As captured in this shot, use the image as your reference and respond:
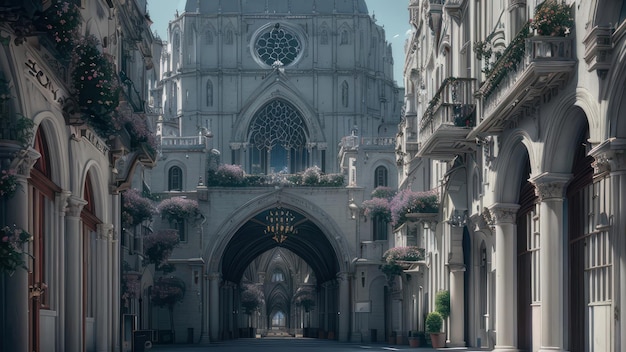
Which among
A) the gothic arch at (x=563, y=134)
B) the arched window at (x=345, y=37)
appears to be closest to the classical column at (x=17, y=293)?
the gothic arch at (x=563, y=134)

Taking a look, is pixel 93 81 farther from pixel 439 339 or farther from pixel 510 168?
pixel 439 339

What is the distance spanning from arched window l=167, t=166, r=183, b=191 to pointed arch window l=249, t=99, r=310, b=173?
1501 centimetres

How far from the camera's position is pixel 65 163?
22.0 metres

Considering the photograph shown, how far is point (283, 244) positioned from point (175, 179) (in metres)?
18.3

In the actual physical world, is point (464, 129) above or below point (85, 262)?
above

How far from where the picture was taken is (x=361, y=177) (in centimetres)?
7012

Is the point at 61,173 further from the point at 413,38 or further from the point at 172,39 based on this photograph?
the point at 172,39

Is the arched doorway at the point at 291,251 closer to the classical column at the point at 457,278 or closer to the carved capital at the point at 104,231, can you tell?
the classical column at the point at 457,278

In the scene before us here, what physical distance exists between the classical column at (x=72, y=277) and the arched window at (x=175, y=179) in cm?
4706

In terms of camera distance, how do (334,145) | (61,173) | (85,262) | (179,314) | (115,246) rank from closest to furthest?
(61,173) < (85,262) < (115,246) < (179,314) < (334,145)

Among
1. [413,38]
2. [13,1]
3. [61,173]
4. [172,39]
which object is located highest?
[172,39]

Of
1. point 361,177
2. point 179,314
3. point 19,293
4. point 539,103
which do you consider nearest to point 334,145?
point 361,177

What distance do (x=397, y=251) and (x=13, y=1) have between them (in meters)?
39.0

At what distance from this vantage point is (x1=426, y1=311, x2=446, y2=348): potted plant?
37.1 m
